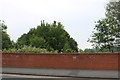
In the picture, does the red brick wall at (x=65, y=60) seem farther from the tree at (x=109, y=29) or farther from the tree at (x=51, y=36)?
the tree at (x=51, y=36)

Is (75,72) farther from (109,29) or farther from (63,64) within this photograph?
(109,29)

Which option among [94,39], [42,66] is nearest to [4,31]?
[94,39]

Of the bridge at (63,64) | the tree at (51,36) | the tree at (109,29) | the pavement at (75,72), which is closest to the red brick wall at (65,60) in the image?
the bridge at (63,64)

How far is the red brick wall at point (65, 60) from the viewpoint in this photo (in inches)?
682

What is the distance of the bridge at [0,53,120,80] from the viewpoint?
16.6 metres

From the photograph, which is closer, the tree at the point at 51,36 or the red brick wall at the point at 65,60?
the red brick wall at the point at 65,60

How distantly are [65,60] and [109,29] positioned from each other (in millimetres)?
13964

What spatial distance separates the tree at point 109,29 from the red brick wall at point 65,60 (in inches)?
437

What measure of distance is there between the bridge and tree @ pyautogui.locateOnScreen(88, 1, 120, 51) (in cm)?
1112

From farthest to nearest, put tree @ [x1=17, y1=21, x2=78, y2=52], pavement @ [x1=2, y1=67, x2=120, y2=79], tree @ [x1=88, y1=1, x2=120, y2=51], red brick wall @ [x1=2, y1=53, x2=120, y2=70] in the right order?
tree @ [x1=17, y1=21, x2=78, y2=52] < tree @ [x1=88, y1=1, x2=120, y2=51] < red brick wall @ [x1=2, y1=53, x2=120, y2=70] < pavement @ [x1=2, y1=67, x2=120, y2=79]

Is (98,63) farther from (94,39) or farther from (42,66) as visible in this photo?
(94,39)

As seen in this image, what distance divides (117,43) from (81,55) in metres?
12.6

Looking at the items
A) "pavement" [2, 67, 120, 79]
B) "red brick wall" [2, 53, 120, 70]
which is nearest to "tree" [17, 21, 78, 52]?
"red brick wall" [2, 53, 120, 70]

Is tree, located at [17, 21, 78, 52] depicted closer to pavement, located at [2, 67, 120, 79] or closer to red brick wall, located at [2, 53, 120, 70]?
red brick wall, located at [2, 53, 120, 70]
